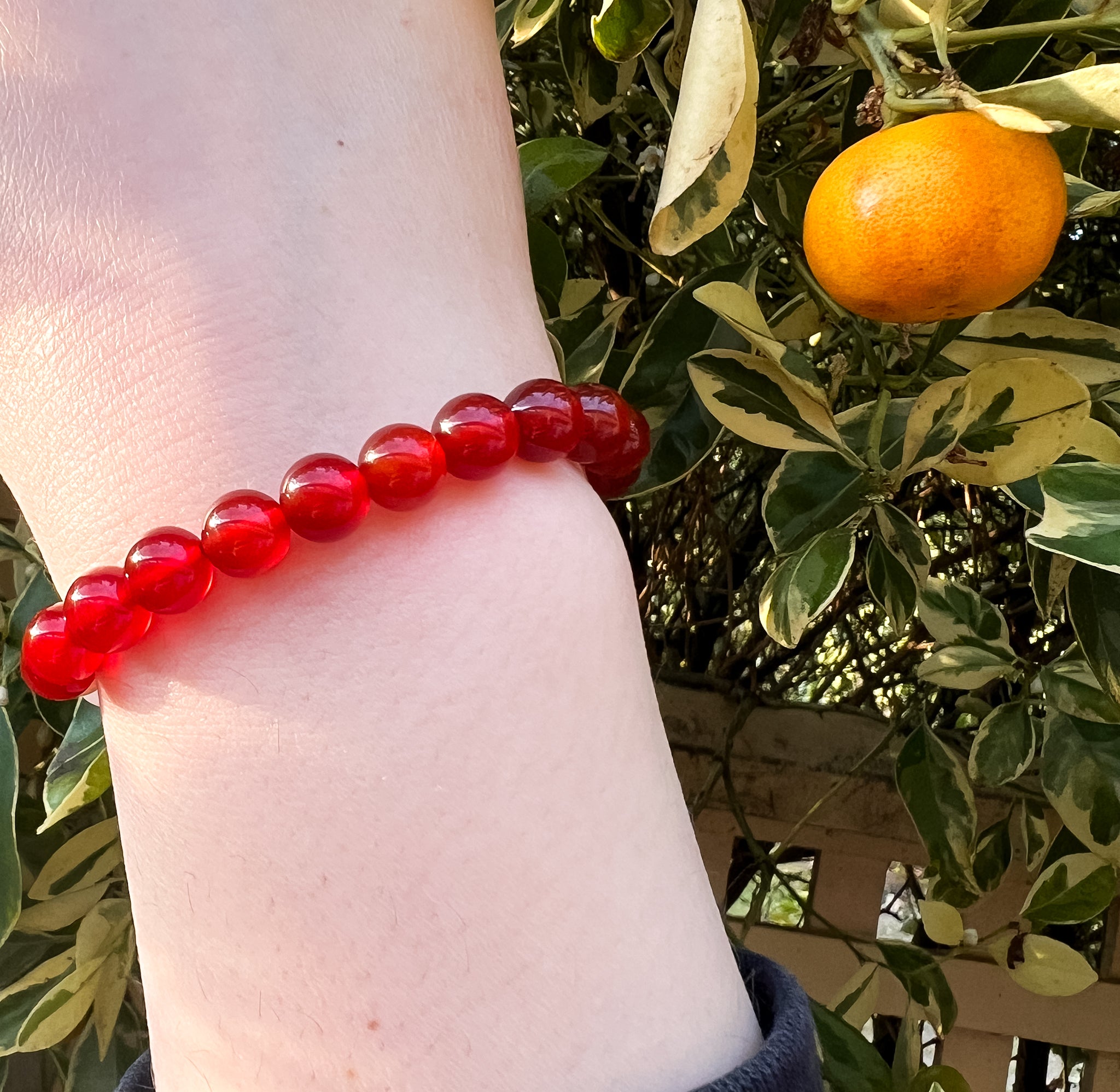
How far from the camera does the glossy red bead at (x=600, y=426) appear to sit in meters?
0.31

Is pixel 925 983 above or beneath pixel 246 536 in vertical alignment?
beneath

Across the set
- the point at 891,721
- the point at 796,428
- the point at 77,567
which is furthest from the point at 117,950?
the point at 891,721

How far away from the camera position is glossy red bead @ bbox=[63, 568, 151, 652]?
0.87ft

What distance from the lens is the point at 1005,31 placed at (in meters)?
0.29

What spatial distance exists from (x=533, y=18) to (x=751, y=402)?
0.18 metres

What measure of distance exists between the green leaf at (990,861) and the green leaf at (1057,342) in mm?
447

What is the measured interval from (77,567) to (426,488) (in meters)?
0.12

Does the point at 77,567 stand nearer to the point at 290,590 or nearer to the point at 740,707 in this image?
the point at 290,590

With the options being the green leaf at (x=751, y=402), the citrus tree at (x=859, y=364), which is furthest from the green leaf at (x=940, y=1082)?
the green leaf at (x=751, y=402)

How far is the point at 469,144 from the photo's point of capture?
289 millimetres

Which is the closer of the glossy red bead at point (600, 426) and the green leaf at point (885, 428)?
the glossy red bead at point (600, 426)

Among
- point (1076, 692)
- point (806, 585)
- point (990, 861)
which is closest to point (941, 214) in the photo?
point (806, 585)

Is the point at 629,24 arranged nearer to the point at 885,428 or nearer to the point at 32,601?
the point at 885,428

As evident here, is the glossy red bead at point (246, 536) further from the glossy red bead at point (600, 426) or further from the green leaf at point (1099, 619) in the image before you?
the green leaf at point (1099, 619)
